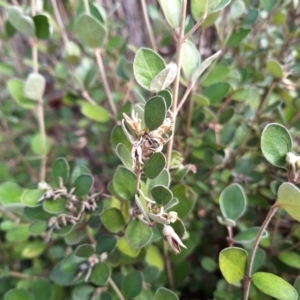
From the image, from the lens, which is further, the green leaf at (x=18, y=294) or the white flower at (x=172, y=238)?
the green leaf at (x=18, y=294)

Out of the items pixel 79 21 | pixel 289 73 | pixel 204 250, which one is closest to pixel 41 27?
pixel 79 21

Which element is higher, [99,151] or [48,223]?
[48,223]

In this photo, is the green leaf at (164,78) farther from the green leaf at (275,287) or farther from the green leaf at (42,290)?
the green leaf at (42,290)

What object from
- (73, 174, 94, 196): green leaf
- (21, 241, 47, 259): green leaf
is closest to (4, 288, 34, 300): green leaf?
(21, 241, 47, 259): green leaf

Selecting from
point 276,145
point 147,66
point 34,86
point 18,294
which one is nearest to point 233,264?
point 276,145

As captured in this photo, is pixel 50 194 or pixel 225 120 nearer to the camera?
pixel 50 194

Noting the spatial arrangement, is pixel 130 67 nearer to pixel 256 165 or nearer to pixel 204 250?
pixel 256 165

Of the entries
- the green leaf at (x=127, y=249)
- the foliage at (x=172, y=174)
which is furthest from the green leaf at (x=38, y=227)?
the green leaf at (x=127, y=249)
